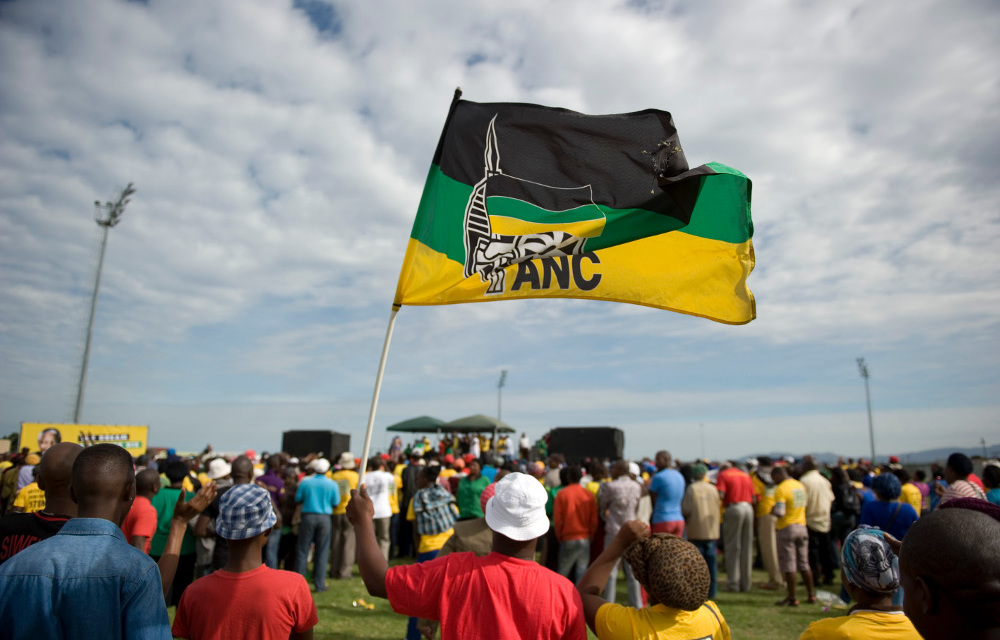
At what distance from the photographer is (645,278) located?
14.8 ft

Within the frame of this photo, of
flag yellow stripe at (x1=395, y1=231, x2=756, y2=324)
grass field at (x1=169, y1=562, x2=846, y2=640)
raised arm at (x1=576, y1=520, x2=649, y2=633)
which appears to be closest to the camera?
raised arm at (x1=576, y1=520, x2=649, y2=633)

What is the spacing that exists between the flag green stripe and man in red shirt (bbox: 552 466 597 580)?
4.77 meters

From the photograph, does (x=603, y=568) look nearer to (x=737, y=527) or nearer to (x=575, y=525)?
(x=575, y=525)

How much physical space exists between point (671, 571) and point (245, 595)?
6.08 feet

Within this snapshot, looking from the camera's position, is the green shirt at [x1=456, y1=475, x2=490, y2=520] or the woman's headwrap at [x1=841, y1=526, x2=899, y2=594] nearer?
the woman's headwrap at [x1=841, y1=526, x2=899, y2=594]

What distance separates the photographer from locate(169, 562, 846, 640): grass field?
755 cm

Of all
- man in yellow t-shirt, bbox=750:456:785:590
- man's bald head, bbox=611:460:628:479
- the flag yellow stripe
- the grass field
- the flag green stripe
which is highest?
the flag green stripe

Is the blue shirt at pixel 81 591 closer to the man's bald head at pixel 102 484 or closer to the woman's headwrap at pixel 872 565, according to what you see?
the man's bald head at pixel 102 484

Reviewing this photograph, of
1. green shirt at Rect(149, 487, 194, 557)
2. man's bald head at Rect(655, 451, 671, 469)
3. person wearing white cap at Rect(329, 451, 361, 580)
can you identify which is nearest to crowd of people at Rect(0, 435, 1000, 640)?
green shirt at Rect(149, 487, 194, 557)

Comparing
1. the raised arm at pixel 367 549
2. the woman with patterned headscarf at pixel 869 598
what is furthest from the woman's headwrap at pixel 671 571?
the raised arm at pixel 367 549

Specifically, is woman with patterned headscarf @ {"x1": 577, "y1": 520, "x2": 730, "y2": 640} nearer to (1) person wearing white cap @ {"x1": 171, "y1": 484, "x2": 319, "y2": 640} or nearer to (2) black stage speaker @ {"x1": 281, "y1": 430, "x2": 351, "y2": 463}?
(1) person wearing white cap @ {"x1": 171, "y1": 484, "x2": 319, "y2": 640}

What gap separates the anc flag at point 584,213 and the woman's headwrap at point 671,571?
2.01 meters

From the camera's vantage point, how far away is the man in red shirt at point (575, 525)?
27.1 feet

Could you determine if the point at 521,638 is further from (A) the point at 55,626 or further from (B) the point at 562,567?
(B) the point at 562,567
